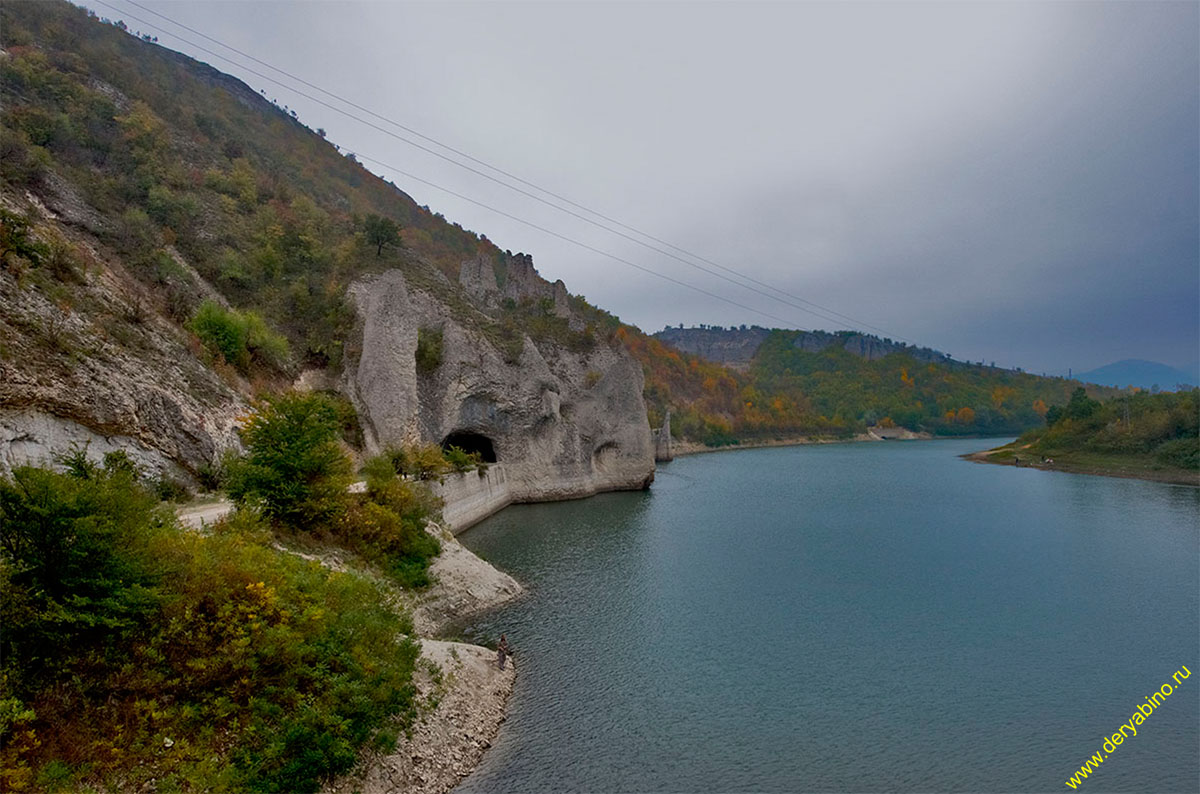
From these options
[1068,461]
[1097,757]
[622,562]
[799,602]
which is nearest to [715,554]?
[622,562]

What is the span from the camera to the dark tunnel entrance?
3578 centimetres

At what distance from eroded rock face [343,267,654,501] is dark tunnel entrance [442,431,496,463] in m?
0.13

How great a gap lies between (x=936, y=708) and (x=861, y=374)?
163 metres

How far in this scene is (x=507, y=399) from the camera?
35.7 meters

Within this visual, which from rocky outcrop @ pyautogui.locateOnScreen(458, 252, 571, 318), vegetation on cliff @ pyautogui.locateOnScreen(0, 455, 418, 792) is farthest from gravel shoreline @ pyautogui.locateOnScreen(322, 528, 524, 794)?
rocky outcrop @ pyautogui.locateOnScreen(458, 252, 571, 318)

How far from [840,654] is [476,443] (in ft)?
84.5

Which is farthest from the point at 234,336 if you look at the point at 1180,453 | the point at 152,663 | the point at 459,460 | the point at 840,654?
the point at 1180,453

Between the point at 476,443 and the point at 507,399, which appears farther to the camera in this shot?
the point at 476,443

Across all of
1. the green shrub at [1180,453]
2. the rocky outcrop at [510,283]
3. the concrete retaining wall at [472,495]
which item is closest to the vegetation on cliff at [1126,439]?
the green shrub at [1180,453]

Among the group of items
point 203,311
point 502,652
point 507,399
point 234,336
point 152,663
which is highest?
point 203,311

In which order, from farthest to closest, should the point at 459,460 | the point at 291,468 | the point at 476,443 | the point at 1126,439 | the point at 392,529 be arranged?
the point at 1126,439 → the point at 476,443 → the point at 459,460 → the point at 392,529 → the point at 291,468

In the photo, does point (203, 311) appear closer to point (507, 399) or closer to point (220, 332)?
point (220, 332)

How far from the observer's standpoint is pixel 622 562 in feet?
77.5

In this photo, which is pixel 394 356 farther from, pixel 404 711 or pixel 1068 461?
pixel 1068 461
